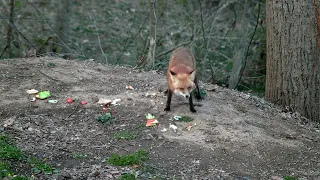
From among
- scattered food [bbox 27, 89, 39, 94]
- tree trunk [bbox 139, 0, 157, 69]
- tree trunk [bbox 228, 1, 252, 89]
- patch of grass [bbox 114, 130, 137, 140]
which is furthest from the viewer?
tree trunk [bbox 228, 1, 252, 89]

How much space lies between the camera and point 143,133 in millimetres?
6137

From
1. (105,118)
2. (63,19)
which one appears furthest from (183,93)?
(63,19)

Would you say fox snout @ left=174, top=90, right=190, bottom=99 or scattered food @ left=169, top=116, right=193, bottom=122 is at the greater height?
fox snout @ left=174, top=90, right=190, bottom=99

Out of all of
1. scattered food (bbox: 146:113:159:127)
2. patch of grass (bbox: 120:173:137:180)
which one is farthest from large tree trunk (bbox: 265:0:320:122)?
patch of grass (bbox: 120:173:137:180)

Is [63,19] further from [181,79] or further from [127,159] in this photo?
[127,159]

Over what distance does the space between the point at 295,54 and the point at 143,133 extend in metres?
3.10

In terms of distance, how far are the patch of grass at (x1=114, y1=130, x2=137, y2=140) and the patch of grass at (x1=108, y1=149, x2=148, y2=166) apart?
454 millimetres

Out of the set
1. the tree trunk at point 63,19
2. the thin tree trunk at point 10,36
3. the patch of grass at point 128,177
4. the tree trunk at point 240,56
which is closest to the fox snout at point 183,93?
the patch of grass at point 128,177

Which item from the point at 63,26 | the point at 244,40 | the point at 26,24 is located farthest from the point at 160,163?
the point at 26,24

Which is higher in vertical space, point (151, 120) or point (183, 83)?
point (183, 83)

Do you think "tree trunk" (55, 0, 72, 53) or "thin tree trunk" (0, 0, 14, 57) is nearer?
"thin tree trunk" (0, 0, 14, 57)

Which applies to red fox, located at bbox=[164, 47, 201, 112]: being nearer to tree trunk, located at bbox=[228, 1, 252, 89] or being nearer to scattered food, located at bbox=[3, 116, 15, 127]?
scattered food, located at bbox=[3, 116, 15, 127]

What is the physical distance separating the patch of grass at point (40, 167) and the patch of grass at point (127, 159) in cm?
70

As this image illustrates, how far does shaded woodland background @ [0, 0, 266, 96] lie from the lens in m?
11.1
